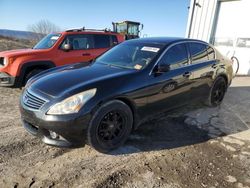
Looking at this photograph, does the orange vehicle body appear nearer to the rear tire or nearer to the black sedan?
the black sedan

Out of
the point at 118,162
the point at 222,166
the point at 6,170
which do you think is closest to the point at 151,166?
the point at 118,162

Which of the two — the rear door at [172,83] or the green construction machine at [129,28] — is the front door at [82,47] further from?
the green construction machine at [129,28]

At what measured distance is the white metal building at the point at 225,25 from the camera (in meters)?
10.3

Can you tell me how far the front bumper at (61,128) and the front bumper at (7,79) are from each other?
3460 mm

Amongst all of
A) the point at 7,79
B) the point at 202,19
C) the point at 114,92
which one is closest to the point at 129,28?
the point at 202,19

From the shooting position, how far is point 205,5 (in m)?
11.6

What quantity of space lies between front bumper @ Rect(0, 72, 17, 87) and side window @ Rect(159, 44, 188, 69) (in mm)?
4215

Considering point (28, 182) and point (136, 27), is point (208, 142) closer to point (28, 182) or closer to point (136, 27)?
point (28, 182)

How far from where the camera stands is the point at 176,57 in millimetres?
4531

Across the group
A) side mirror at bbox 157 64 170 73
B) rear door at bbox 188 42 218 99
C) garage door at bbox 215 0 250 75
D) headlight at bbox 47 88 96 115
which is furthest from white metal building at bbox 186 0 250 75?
headlight at bbox 47 88 96 115

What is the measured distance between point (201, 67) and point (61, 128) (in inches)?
126

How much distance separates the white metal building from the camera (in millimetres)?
10289

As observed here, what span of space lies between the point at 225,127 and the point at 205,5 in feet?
28.1

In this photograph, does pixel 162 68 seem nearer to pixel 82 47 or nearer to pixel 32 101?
pixel 32 101
